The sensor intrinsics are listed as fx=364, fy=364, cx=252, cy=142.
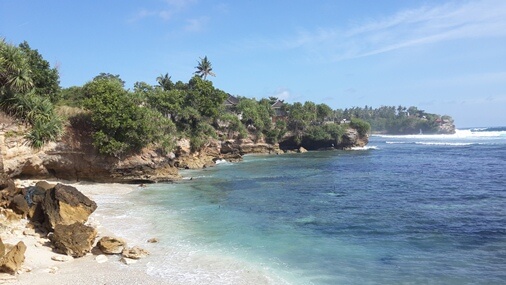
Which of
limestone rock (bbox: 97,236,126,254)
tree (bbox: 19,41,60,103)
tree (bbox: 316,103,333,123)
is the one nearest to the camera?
limestone rock (bbox: 97,236,126,254)

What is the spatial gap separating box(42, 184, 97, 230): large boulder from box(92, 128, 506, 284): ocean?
1.49 m

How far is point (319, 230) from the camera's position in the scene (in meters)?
18.8

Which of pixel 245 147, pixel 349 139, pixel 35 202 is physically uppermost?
pixel 349 139

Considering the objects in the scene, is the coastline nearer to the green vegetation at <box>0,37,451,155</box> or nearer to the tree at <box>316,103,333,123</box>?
the green vegetation at <box>0,37,451,155</box>

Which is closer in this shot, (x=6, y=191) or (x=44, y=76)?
(x=6, y=191)

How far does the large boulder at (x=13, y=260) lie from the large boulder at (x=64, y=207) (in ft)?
12.1

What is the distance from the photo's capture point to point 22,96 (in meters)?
22.0

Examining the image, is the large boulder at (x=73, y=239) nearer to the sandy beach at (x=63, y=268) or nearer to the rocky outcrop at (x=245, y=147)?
the sandy beach at (x=63, y=268)

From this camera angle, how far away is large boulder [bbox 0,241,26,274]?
11.9 meters

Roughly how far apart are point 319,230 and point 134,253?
925cm

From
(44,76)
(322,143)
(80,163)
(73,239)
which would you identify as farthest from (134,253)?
(322,143)

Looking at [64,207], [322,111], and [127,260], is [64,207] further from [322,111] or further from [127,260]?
[322,111]

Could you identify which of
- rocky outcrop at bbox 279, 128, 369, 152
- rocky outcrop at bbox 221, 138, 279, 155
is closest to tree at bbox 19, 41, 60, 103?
rocky outcrop at bbox 221, 138, 279, 155

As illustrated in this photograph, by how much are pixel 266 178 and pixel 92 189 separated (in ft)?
56.2
